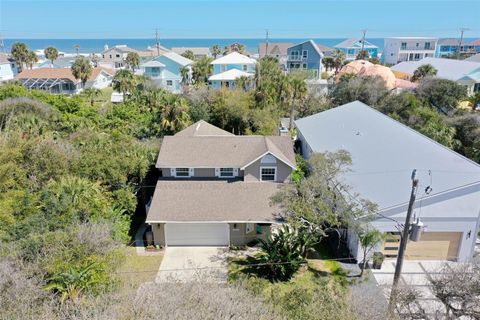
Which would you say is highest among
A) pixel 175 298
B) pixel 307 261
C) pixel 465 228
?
pixel 175 298

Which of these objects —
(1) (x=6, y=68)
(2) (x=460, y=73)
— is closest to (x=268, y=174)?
(2) (x=460, y=73)

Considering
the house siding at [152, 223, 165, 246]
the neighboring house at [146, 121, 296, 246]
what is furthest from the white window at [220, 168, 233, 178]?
the house siding at [152, 223, 165, 246]

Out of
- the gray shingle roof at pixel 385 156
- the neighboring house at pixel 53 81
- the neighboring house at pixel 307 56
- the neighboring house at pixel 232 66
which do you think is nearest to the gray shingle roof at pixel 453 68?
the neighboring house at pixel 307 56

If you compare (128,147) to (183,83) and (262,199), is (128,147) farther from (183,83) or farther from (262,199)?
(183,83)

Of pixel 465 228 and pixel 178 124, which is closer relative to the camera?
pixel 465 228

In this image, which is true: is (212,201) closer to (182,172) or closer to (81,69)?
(182,172)

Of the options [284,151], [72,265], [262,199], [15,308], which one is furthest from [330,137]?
[15,308]
